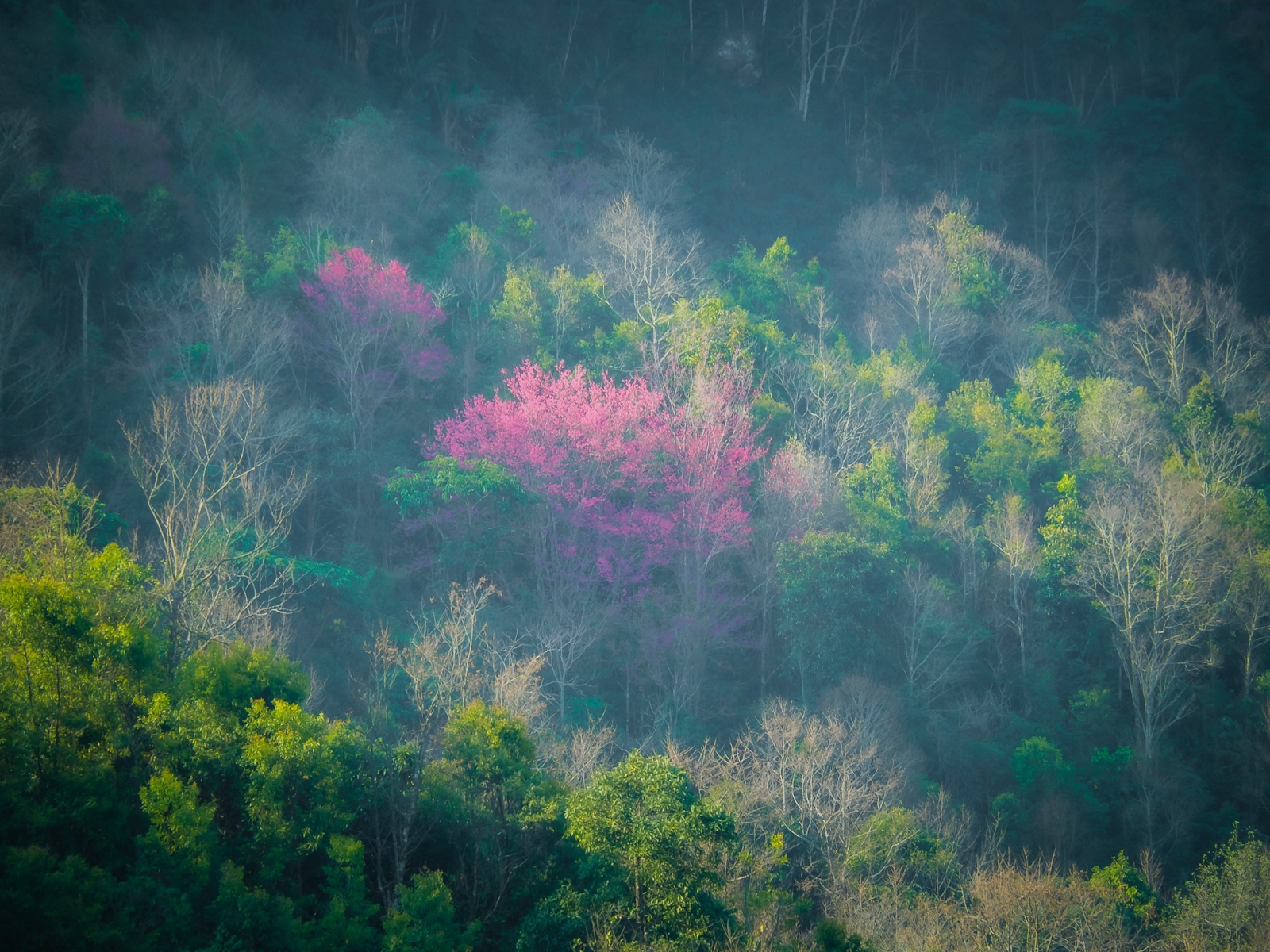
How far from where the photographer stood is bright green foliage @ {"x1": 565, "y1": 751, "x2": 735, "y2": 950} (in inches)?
464

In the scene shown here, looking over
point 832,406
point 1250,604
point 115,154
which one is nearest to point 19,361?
point 115,154

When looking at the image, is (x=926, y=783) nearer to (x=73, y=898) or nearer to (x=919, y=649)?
(x=919, y=649)

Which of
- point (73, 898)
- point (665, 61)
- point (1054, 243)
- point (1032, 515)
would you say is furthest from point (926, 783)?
point (665, 61)

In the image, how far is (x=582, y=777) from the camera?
18203mm

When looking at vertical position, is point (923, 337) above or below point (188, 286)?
above

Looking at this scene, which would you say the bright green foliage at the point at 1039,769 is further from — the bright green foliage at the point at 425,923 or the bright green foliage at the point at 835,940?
the bright green foliage at the point at 425,923

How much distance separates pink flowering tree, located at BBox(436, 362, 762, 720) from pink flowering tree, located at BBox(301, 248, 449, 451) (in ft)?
7.67

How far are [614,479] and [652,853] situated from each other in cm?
1437

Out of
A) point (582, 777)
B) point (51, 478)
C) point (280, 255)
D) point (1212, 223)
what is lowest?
point (582, 777)

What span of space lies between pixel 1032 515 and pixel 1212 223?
67.1ft

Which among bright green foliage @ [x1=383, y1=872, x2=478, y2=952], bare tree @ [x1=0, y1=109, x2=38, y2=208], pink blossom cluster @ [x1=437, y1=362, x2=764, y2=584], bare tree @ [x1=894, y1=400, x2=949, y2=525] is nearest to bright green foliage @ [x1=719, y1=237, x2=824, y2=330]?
bare tree @ [x1=894, y1=400, x2=949, y2=525]

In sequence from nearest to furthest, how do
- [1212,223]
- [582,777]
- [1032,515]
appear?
[582,777] → [1032,515] → [1212,223]

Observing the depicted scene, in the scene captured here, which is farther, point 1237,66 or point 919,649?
point 1237,66

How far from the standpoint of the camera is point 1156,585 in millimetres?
25234
